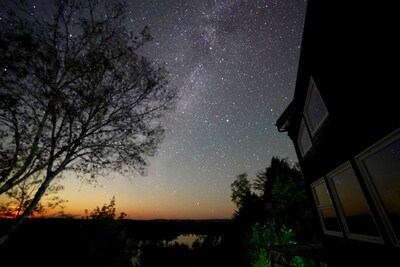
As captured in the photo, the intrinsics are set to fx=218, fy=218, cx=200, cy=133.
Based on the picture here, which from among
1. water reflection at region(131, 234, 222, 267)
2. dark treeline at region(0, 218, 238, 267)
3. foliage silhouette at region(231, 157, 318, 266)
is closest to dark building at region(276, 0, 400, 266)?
dark treeline at region(0, 218, 238, 267)

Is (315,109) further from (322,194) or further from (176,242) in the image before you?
(176,242)

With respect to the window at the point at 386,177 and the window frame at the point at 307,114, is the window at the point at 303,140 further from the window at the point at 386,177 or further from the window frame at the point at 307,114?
the window at the point at 386,177

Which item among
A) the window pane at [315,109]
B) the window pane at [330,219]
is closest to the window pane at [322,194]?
the window pane at [330,219]

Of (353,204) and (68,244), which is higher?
(353,204)

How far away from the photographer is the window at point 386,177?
3.89 metres

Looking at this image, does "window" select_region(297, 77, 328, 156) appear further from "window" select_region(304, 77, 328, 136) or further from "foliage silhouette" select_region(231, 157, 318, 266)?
"foliage silhouette" select_region(231, 157, 318, 266)

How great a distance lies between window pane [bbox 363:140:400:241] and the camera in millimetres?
3903

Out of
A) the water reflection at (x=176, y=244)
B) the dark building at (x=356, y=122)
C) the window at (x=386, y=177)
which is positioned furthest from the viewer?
the water reflection at (x=176, y=244)

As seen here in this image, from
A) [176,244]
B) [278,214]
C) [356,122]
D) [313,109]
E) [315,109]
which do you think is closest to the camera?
[356,122]

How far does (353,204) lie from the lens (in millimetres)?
5590

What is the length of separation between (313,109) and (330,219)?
377 cm

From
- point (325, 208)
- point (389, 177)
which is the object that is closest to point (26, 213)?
point (325, 208)

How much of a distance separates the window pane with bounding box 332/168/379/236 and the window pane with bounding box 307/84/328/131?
1.93m

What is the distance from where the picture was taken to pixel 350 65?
15.8 feet
